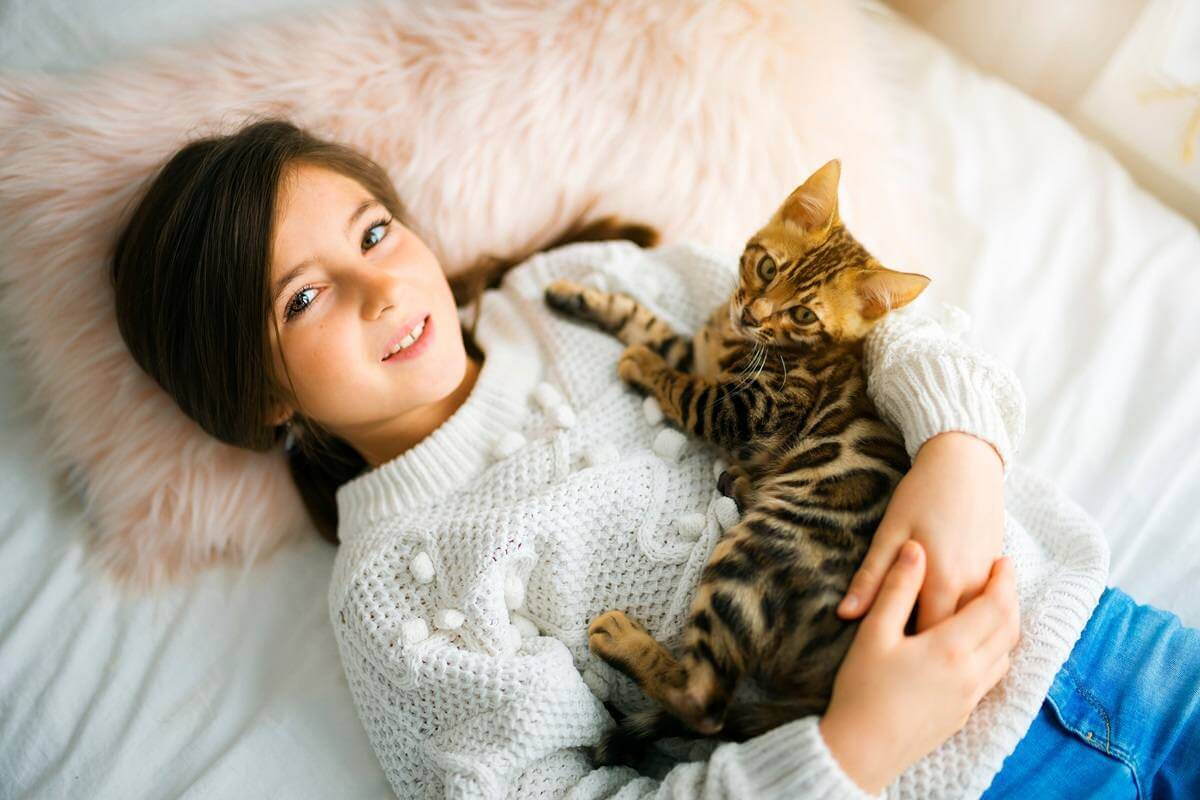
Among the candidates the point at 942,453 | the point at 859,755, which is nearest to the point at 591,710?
the point at 859,755

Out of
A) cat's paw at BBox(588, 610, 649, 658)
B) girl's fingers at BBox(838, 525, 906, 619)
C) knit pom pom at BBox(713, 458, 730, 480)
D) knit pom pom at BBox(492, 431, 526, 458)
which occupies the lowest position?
cat's paw at BBox(588, 610, 649, 658)

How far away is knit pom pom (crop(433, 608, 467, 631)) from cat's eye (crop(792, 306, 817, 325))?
59 cm

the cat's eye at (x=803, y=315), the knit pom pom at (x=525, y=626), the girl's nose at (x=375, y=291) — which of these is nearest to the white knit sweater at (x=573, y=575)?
the knit pom pom at (x=525, y=626)

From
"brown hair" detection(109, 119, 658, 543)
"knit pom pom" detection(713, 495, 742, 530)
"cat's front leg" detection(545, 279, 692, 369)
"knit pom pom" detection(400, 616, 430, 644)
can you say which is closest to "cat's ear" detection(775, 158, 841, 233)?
"cat's front leg" detection(545, 279, 692, 369)

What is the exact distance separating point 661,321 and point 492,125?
43 cm

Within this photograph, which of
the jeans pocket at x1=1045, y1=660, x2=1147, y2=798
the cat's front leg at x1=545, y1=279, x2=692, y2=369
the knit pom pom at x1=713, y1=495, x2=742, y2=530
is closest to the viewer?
the jeans pocket at x1=1045, y1=660, x2=1147, y2=798

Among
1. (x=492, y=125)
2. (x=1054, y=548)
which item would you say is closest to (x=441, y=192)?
(x=492, y=125)

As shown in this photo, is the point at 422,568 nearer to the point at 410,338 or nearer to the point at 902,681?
the point at 410,338

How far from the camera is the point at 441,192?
1280mm

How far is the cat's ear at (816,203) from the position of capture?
1005 mm

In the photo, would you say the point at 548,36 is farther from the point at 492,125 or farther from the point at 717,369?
the point at 717,369

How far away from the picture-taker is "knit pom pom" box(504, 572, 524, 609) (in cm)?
101

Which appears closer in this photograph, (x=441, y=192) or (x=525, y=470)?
(x=525, y=470)

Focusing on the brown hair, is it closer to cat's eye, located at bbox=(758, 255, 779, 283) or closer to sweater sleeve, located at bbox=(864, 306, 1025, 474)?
cat's eye, located at bbox=(758, 255, 779, 283)
